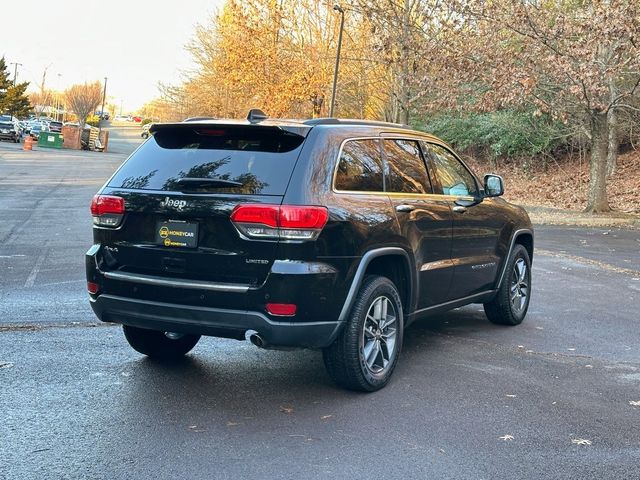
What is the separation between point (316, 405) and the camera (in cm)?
505

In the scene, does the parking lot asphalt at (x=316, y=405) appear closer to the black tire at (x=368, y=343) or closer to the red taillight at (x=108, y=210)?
the black tire at (x=368, y=343)

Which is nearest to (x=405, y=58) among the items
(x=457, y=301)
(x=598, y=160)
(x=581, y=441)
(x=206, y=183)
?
(x=598, y=160)

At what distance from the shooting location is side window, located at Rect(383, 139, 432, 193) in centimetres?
582

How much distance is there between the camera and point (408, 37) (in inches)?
902

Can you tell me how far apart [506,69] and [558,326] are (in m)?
13.4

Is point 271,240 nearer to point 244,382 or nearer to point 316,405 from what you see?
point 316,405

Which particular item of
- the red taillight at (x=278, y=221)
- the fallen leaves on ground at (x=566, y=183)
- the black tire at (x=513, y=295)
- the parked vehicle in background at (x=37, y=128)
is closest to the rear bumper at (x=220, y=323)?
the red taillight at (x=278, y=221)

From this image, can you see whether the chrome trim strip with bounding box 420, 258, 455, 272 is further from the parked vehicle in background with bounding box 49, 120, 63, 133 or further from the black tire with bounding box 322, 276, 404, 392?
the parked vehicle in background with bounding box 49, 120, 63, 133

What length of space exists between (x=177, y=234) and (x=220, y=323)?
2.11ft

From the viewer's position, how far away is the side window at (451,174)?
6515 millimetres

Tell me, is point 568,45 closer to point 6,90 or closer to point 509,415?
point 509,415

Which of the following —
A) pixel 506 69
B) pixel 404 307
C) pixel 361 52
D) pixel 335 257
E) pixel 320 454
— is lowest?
pixel 320 454

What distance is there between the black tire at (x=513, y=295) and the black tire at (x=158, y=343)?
9.86 feet

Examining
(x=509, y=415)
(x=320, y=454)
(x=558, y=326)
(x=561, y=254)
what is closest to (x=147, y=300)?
(x=320, y=454)
